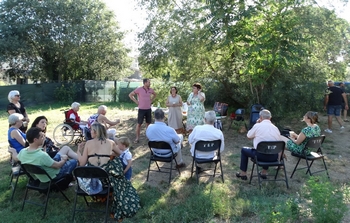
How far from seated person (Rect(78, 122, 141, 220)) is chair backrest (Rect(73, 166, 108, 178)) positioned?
0.24 m

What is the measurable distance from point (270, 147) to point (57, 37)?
1805cm

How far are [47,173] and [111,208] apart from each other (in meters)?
0.92

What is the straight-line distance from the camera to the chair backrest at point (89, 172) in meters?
3.22

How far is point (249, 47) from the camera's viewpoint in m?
7.08

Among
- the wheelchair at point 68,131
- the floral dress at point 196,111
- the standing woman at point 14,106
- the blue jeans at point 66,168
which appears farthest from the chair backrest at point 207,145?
the wheelchair at point 68,131

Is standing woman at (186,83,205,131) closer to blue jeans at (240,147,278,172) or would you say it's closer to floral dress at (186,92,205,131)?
floral dress at (186,92,205,131)

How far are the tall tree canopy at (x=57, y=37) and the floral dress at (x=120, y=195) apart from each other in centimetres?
1692

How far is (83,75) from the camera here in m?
22.0

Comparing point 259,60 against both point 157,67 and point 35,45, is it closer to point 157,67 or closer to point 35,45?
point 157,67

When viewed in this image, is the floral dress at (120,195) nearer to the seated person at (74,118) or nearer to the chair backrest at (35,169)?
the chair backrest at (35,169)

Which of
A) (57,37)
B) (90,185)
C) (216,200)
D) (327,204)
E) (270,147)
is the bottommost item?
(216,200)

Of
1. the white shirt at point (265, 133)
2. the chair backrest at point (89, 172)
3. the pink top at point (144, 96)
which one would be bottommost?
the chair backrest at point (89, 172)

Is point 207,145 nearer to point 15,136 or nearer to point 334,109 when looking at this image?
point 15,136

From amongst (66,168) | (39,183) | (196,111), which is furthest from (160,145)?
(196,111)
